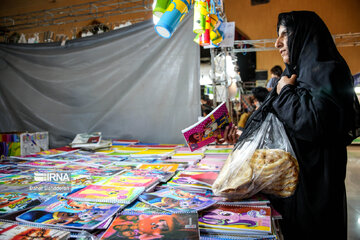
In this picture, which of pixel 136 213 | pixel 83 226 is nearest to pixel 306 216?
pixel 136 213

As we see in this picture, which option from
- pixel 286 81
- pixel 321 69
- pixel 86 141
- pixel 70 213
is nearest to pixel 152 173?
pixel 70 213

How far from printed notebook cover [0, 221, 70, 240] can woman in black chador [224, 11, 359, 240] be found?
2.51ft

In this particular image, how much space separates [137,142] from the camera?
2625mm

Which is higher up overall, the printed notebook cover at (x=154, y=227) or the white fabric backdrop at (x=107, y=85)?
the white fabric backdrop at (x=107, y=85)

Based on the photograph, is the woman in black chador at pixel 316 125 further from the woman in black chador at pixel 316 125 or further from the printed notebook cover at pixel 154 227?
the printed notebook cover at pixel 154 227

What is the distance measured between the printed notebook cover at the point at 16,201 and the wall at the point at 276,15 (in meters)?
8.99

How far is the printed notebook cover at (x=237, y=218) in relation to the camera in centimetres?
72

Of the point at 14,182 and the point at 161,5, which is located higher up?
the point at 161,5

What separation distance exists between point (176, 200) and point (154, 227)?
0.23 m

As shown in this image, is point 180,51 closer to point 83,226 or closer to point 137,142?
point 137,142

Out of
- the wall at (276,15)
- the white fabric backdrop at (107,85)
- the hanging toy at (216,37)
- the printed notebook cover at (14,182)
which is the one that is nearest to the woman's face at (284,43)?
the hanging toy at (216,37)

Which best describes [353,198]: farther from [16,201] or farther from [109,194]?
[16,201]

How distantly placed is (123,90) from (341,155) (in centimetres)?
231

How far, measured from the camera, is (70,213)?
0.81 m
